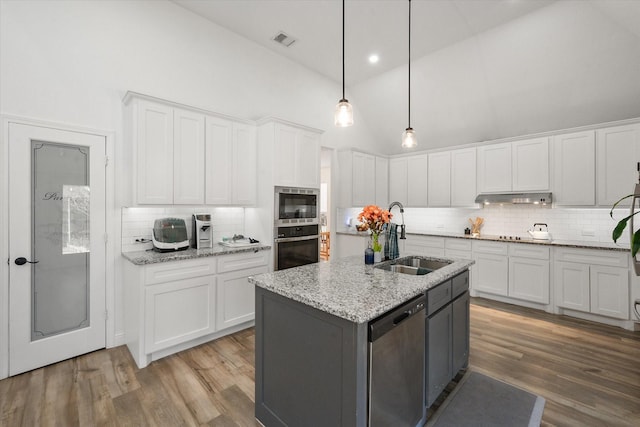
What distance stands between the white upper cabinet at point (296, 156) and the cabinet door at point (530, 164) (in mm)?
3157

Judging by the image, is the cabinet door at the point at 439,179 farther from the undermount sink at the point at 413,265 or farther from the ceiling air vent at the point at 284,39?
the ceiling air vent at the point at 284,39

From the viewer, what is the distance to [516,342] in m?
3.21

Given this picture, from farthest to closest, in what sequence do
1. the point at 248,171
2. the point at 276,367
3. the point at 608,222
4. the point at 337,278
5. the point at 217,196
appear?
the point at 608,222
the point at 248,171
the point at 217,196
the point at 337,278
the point at 276,367

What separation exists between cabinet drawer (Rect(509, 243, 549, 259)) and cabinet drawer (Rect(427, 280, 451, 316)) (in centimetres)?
A: 282

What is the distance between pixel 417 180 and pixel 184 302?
468cm

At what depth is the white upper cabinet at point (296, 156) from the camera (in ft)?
12.6

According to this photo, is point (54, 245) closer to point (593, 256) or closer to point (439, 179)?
point (439, 179)

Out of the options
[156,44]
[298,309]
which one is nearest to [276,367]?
[298,309]

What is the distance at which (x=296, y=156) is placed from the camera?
405cm

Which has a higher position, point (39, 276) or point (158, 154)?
point (158, 154)

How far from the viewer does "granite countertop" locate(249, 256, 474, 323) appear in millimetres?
1446

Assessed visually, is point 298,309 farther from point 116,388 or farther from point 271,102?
point 271,102

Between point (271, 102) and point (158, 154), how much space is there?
2.06m

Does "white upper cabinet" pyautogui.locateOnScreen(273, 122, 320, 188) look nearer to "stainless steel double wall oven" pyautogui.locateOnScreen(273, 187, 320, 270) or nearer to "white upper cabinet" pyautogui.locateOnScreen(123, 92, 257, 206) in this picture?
"stainless steel double wall oven" pyautogui.locateOnScreen(273, 187, 320, 270)
